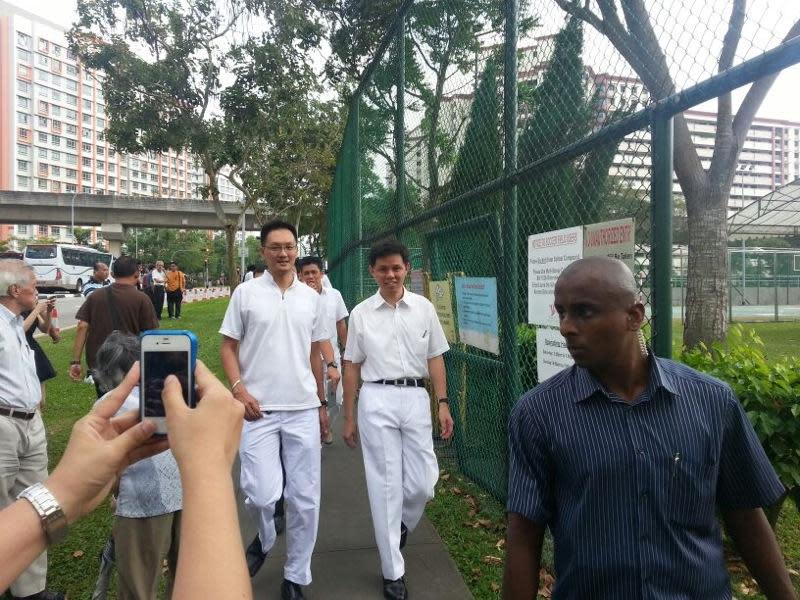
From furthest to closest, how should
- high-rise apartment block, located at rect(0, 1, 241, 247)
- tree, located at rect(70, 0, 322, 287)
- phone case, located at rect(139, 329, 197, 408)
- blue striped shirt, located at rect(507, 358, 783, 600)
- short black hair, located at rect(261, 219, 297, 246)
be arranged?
high-rise apartment block, located at rect(0, 1, 241, 247)
tree, located at rect(70, 0, 322, 287)
short black hair, located at rect(261, 219, 297, 246)
blue striped shirt, located at rect(507, 358, 783, 600)
phone case, located at rect(139, 329, 197, 408)

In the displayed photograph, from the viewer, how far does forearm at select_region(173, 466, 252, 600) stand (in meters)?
0.83

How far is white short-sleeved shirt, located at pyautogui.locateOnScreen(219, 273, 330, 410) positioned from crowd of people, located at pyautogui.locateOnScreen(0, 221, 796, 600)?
0.02 meters

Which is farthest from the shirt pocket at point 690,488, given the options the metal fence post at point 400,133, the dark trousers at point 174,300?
the dark trousers at point 174,300

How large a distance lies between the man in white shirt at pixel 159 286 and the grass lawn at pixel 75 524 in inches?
169

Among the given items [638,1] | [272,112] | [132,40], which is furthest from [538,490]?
[132,40]

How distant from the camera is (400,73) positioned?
575 centimetres

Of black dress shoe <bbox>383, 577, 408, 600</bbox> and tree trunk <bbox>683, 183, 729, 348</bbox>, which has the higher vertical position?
tree trunk <bbox>683, 183, 729, 348</bbox>

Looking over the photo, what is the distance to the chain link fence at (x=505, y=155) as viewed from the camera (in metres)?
2.40

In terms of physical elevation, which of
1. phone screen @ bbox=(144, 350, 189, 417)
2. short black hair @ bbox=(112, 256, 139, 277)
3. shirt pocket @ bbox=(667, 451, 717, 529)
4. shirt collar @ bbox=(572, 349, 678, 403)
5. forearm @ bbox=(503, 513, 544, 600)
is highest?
short black hair @ bbox=(112, 256, 139, 277)

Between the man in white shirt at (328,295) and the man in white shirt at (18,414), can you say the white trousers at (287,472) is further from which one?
the man in white shirt at (328,295)

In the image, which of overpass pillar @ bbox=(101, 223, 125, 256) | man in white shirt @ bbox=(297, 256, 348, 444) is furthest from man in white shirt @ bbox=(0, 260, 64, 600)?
overpass pillar @ bbox=(101, 223, 125, 256)

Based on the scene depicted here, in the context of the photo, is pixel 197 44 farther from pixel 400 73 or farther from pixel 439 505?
pixel 439 505

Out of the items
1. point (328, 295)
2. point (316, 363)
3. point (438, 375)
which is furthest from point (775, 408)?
point (328, 295)

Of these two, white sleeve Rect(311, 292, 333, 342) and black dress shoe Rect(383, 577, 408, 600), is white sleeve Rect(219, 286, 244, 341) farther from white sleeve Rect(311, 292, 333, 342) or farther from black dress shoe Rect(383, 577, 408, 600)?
black dress shoe Rect(383, 577, 408, 600)
